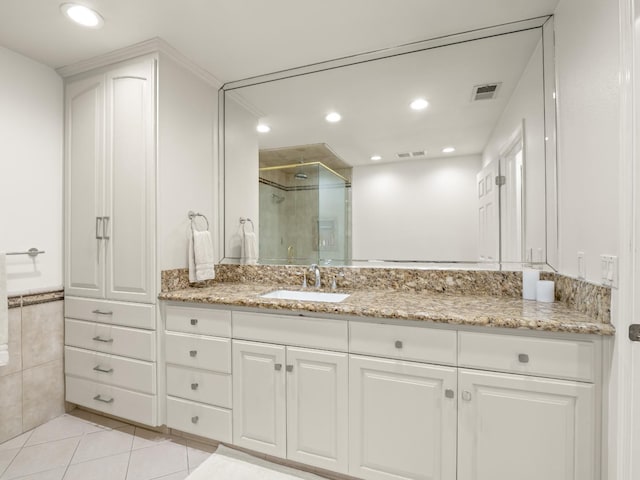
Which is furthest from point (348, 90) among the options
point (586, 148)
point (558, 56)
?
point (586, 148)

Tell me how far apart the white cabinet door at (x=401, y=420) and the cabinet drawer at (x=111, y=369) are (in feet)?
4.03

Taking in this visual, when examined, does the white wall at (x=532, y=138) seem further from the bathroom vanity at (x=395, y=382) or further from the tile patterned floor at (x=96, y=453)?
the tile patterned floor at (x=96, y=453)

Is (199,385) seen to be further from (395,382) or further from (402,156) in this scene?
(402,156)

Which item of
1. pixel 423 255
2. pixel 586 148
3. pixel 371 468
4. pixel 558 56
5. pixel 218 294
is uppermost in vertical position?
pixel 558 56

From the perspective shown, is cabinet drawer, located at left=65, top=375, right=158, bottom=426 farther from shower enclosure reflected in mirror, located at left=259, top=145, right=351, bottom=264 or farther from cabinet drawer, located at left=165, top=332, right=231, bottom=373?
shower enclosure reflected in mirror, located at left=259, top=145, right=351, bottom=264

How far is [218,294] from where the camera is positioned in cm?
184

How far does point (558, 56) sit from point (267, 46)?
5.11ft

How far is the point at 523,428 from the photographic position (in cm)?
124

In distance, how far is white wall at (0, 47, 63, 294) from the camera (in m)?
1.90

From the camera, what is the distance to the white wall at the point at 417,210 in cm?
192

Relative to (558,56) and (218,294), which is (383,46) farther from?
(218,294)

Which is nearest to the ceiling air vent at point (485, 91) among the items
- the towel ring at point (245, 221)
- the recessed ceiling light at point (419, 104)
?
the recessed ceiling light at point (419, 104)

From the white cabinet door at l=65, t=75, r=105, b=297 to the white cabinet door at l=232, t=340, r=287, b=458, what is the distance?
1092mm

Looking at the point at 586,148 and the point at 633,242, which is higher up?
the point at 586,148
